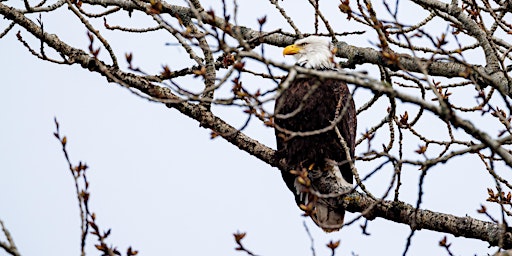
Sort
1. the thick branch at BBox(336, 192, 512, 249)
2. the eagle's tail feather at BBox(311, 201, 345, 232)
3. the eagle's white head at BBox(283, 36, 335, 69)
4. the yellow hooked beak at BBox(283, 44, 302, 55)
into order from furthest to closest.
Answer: the eagle's white head at BBox(283, 36, 335, 69) → the yellow hooked beak at BBox(283, 44, 302, 55) → the eagle's tail feather at BBox(311, 201, 345, 232) → the thick branch at BBox(336, 192, 512, 249)

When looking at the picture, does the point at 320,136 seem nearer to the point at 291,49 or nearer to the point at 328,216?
the point at 328,216

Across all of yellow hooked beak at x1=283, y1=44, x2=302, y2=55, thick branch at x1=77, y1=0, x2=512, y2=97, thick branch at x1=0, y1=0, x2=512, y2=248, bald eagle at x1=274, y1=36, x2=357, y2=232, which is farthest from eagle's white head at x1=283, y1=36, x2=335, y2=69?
thick branch at x1=0, y1=0, x2=512, y2=248

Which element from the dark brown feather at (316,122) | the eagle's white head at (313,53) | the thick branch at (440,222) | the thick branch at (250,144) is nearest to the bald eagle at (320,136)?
the dark brown feather at (316,122)

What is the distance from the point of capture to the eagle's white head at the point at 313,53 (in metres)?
5.45

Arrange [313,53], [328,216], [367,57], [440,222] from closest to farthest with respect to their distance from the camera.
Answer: [440,222] → [367,57] → [328,216] → [313,53]

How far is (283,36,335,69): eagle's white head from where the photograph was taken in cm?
545

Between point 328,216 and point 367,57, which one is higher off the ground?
point 367,57

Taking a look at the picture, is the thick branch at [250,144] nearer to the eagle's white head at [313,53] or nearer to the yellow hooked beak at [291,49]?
the yellow hooked beak at [291,49]

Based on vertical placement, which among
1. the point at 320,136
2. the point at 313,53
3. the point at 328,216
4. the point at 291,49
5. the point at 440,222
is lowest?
the point at 440,222

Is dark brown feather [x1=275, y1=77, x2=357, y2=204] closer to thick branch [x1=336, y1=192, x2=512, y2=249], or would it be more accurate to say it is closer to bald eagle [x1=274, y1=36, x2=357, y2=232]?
bald eagle [x1=274, y1=36, x2=357, y2=232]

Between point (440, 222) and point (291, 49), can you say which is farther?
point (291, 49)

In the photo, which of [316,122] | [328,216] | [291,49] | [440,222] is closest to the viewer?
[440,222]

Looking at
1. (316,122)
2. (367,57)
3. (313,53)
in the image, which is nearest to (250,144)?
(316,122)

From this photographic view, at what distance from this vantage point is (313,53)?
5566mm
